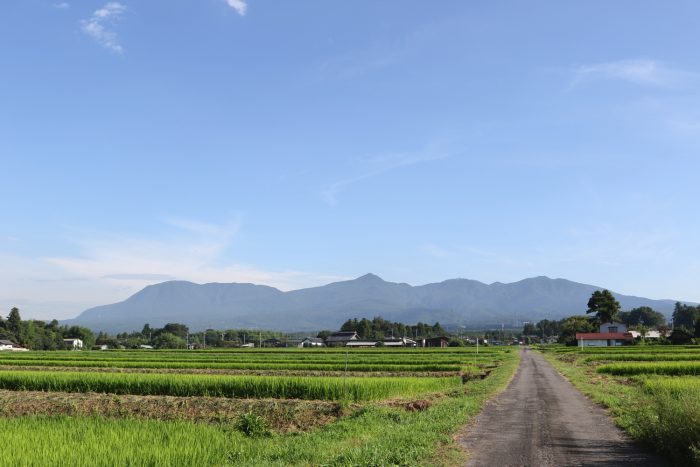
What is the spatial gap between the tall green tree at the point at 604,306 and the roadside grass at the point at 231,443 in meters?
137

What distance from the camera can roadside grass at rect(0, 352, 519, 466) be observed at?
12.6 m

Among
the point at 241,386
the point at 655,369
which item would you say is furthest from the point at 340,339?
the point at 241,386

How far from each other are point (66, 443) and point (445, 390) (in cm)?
1998

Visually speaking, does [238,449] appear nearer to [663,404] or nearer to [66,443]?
[66,443]

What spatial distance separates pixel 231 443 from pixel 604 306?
144 meters

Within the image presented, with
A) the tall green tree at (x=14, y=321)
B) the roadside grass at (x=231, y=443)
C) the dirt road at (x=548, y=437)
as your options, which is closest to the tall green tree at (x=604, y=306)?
the dirt road at (x=548, y=437)

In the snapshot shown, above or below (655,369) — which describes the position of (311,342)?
below

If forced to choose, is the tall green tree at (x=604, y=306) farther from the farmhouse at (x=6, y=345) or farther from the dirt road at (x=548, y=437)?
the farmhouse at (x=6, y=345)

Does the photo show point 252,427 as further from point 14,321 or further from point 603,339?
point 14,321

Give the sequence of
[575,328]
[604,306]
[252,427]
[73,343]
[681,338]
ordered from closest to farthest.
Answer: [252,427] < [681,338] < [575,328] < [604,306] < [73,343]

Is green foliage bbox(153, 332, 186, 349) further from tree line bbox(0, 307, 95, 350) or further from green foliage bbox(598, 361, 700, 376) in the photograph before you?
green foliage bbox(598, 361, 700, 376)

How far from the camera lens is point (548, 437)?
50.3 feet

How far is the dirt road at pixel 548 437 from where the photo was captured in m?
12.7

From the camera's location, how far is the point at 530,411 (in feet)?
67.9
